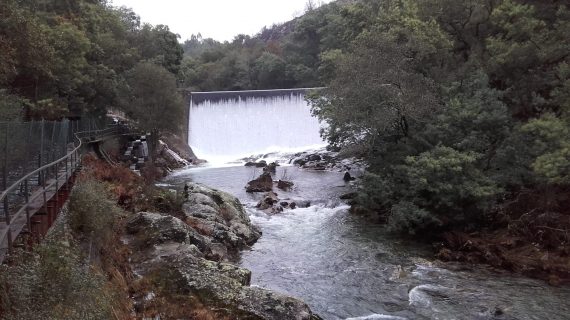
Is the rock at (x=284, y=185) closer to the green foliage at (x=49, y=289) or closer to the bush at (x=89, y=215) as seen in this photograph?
the bush at (x=89, y=215)

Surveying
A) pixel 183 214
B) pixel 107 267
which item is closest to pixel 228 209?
pixel 183 214

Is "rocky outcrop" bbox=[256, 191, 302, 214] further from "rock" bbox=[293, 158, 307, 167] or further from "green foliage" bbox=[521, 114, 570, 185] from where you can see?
"rock" bbox=[293, 158, 307, 167]

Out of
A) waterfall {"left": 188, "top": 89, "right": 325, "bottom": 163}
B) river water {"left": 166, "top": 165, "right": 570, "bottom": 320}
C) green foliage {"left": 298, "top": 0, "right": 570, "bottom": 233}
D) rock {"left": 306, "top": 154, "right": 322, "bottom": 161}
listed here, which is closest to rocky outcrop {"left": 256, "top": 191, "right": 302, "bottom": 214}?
river water {"left": 166, "top": 165, "right": 570, "bottom": 320}

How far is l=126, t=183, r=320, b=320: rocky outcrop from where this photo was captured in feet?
28.2

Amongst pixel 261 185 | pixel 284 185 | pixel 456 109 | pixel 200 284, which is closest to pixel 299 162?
pixel 284 185

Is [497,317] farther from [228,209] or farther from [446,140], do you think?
[228,209]

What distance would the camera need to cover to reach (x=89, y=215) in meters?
9.43

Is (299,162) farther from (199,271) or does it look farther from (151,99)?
(199,271)

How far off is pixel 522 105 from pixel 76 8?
23646mm

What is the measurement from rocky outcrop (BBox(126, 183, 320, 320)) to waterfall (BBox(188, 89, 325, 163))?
25.3 m

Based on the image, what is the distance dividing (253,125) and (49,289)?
Result: 3553cm

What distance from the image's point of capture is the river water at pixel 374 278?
1012 centimetres

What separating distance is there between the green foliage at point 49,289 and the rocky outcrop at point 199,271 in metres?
2.56

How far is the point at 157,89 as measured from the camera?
3078 centimetres
